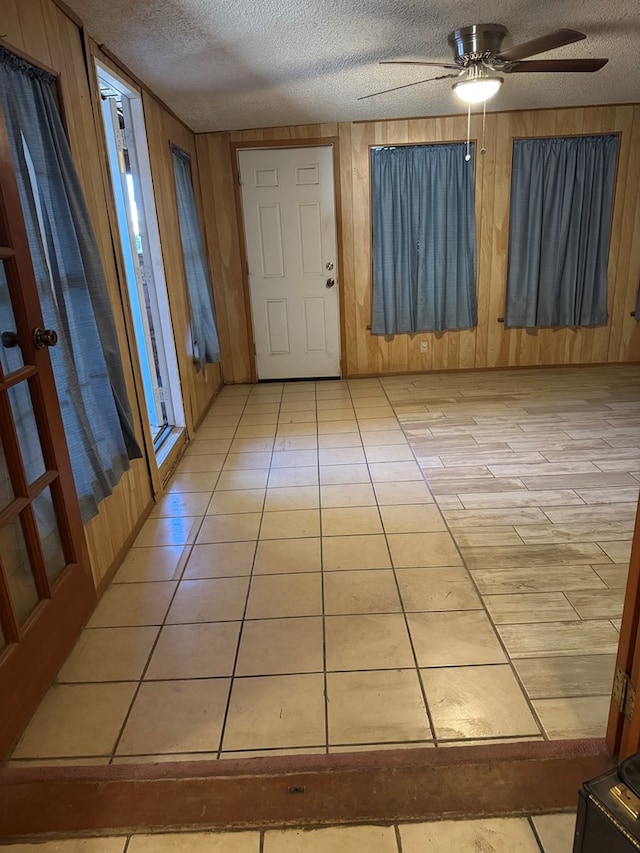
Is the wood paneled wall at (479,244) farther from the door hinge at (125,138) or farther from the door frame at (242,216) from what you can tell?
the door hinge at (125,138)

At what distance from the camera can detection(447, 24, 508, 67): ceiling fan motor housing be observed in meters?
2.75

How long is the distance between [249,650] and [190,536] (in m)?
0.91

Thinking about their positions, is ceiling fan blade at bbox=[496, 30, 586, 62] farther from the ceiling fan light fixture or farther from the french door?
the french door

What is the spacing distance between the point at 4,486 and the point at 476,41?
9.68 ft

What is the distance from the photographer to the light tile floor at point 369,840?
127 cm

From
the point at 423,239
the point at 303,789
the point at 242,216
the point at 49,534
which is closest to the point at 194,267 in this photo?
the point at 242,216

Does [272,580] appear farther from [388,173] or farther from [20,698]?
[388,173]

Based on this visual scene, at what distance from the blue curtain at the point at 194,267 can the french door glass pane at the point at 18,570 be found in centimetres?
270

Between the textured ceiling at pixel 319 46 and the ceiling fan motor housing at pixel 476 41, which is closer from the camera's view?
the textured ceiling at pixel 319 46

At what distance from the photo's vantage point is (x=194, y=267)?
4277 mm

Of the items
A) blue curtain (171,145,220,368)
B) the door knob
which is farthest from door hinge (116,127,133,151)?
the door knob

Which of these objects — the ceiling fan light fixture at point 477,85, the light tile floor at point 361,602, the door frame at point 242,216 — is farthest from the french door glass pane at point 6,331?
the door frame at point 242,216

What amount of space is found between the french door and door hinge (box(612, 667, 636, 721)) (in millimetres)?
1602

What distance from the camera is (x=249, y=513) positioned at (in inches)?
115
